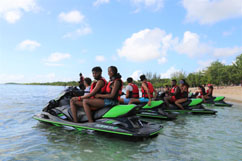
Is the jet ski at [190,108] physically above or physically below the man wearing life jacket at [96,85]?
below

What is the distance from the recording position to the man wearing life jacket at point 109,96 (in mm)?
5230

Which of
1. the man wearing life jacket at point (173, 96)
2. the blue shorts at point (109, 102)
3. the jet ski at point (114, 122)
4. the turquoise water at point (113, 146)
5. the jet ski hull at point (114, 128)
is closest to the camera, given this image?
the turquoise water at point (113, 146)

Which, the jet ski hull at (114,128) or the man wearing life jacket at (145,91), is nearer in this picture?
the jet ski hull at (114,128)

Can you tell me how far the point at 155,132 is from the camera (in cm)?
489

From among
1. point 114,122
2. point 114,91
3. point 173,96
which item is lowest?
point 114,122

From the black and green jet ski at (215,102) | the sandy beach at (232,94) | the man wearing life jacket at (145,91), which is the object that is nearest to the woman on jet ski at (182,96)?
the man wearing life jacket at (145,91)

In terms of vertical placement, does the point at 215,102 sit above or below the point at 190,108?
below

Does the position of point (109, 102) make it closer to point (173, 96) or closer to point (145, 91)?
point (145, 91)

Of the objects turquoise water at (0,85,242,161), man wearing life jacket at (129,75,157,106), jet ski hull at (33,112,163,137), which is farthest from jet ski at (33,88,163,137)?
man wearing life jacket at (129,75,157,106)

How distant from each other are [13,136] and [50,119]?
107cm

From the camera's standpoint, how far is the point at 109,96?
5.22 metres

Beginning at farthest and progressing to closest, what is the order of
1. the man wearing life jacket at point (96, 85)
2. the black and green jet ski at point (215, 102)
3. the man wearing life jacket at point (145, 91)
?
the black and green jet ski at point (215, 102)
the man wearing life jacket at point (145, 91)
the man wearing life jacket at point (96, 85)

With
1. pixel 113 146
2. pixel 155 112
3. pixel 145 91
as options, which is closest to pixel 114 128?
pixel 113 146

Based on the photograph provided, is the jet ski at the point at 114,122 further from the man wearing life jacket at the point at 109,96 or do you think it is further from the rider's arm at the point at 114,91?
the rider's arm at the point at 114,91
